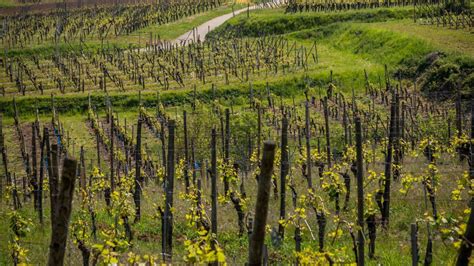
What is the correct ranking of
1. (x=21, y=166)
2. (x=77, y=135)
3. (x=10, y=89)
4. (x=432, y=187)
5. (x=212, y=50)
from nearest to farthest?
1. (x=432, y=187)
2. (x=21, y=166)
3. (x=77, y=135)
4. (x=10, y=89)
5. (x=212, y=50)

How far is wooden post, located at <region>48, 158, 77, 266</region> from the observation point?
197 inches

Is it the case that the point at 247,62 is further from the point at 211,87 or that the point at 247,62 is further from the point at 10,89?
the point at 10,89

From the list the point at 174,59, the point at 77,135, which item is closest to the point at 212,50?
the point at 174,59

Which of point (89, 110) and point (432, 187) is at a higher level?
point (432, 187)

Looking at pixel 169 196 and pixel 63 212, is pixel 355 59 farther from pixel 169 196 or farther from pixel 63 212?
pixel 63 212

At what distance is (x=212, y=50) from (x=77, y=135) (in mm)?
14416

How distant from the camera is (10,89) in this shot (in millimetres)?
34969

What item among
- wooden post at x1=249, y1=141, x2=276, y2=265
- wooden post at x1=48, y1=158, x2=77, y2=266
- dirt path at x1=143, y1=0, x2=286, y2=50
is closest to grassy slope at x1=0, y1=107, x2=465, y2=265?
wooden post at x1=48, y1=158, x2=77, y2=266

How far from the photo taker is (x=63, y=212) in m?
5.12

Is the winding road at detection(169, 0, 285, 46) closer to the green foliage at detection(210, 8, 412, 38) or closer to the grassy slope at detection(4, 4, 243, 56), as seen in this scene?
the grassy slope at detection(4, 4, 243, 56)

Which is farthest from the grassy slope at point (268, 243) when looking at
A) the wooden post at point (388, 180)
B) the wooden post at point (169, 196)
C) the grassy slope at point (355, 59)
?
the grassy slope at point (355, 59)

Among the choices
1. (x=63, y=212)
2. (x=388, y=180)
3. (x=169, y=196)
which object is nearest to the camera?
(x=63, y=212)

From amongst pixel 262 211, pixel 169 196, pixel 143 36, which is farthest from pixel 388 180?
pixel 143 36

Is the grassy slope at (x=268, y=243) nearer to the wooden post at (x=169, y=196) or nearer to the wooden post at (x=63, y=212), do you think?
the wooden post at (x=169, y=196)
